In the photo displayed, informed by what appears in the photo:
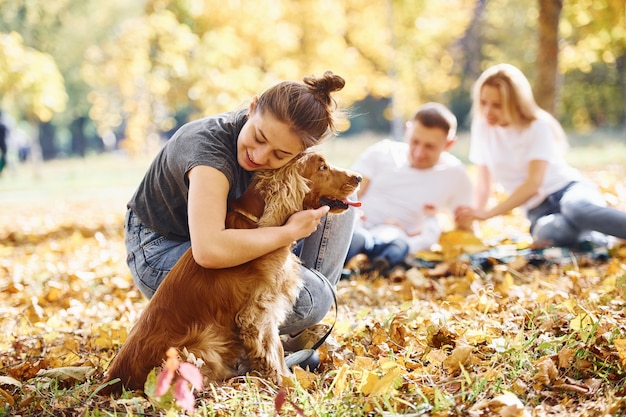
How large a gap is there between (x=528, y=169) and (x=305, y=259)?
290 centimetres

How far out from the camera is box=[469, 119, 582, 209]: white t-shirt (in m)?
5.43

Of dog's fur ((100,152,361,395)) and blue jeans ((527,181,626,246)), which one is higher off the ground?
dog's fur ((100,152,361,395))

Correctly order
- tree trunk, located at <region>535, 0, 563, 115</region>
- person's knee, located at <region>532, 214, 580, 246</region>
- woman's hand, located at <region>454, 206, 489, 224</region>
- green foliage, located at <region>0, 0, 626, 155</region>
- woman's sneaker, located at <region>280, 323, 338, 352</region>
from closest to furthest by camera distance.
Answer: woman's sneaker, located at <region>280, 323, 338, 352</region>
person's knee, located at <region>532, 214, 580, 246</region>
woman's hand, located at <region>454, 206, 489, 224</region>
tree trunk, located at <region>535, 0, 563, 115</region>
green foliage, located at <region>0, 0, 626, 155</region>

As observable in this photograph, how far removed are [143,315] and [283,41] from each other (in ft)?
49.3

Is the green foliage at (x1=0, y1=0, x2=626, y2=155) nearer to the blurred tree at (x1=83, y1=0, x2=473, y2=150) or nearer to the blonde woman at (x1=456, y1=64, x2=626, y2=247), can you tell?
the blurred tree at (x1=83, y1=0, x2=473, y2=150)

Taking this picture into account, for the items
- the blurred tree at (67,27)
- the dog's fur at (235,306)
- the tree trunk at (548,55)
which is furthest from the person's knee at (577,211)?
the blurred tree at (67,27)

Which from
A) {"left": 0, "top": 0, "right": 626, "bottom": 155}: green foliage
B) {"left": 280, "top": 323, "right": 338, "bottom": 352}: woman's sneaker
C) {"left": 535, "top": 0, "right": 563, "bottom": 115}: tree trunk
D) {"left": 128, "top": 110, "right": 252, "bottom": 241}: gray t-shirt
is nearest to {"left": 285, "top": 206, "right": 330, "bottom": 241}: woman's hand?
{"left": 128, "top": 110, "right": 252, "bottom": 241}: gray t-shirt

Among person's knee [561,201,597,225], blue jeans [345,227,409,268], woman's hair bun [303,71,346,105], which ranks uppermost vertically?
woman's hair bun [303,71,346,105]

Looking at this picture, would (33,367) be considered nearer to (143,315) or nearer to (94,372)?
(94,372)

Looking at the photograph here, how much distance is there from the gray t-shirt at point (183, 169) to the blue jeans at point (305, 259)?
94 mm

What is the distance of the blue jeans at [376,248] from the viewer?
5.02 metres

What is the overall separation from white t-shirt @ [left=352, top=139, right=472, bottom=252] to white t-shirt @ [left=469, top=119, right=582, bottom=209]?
11.7 inches

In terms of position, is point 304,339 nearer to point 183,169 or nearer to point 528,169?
point 183,169

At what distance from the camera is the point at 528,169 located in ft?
17.7
